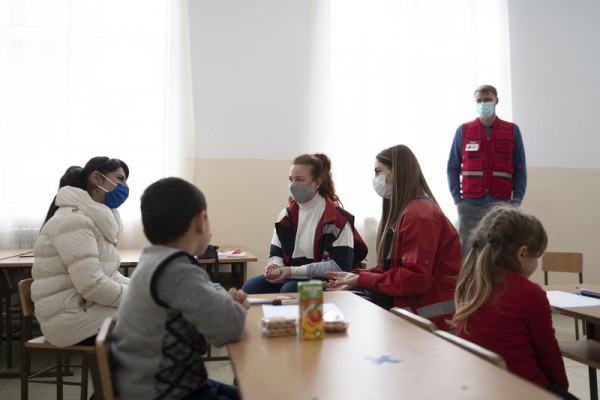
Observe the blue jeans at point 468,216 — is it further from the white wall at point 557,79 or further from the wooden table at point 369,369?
the wooden table at point 369,369

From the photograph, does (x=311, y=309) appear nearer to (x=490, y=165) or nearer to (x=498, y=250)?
(x=498, y=250)

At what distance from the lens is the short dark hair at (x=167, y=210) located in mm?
1349

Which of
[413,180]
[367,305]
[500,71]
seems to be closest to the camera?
[367,305]

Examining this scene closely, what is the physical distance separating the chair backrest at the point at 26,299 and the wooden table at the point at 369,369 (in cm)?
132

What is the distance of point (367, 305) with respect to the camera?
1.75 metres

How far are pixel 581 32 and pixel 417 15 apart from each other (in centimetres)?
185

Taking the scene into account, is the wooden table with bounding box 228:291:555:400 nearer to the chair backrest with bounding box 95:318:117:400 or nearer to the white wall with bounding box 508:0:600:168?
the chair backrest with bounding box 95:318:117:400

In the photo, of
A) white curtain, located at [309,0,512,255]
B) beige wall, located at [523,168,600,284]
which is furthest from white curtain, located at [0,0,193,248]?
beige wall, located at [523,168,600,284]

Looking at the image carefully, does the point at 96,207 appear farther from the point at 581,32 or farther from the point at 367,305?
the point at 581,32

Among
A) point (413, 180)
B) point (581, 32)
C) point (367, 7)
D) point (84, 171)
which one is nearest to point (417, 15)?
point (367, 7)

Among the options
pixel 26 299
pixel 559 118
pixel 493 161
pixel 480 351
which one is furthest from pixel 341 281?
pixel 559 118

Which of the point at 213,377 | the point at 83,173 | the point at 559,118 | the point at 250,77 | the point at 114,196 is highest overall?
the point at 250,77

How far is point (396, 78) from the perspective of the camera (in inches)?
185

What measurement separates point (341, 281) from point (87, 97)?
9.80ft
